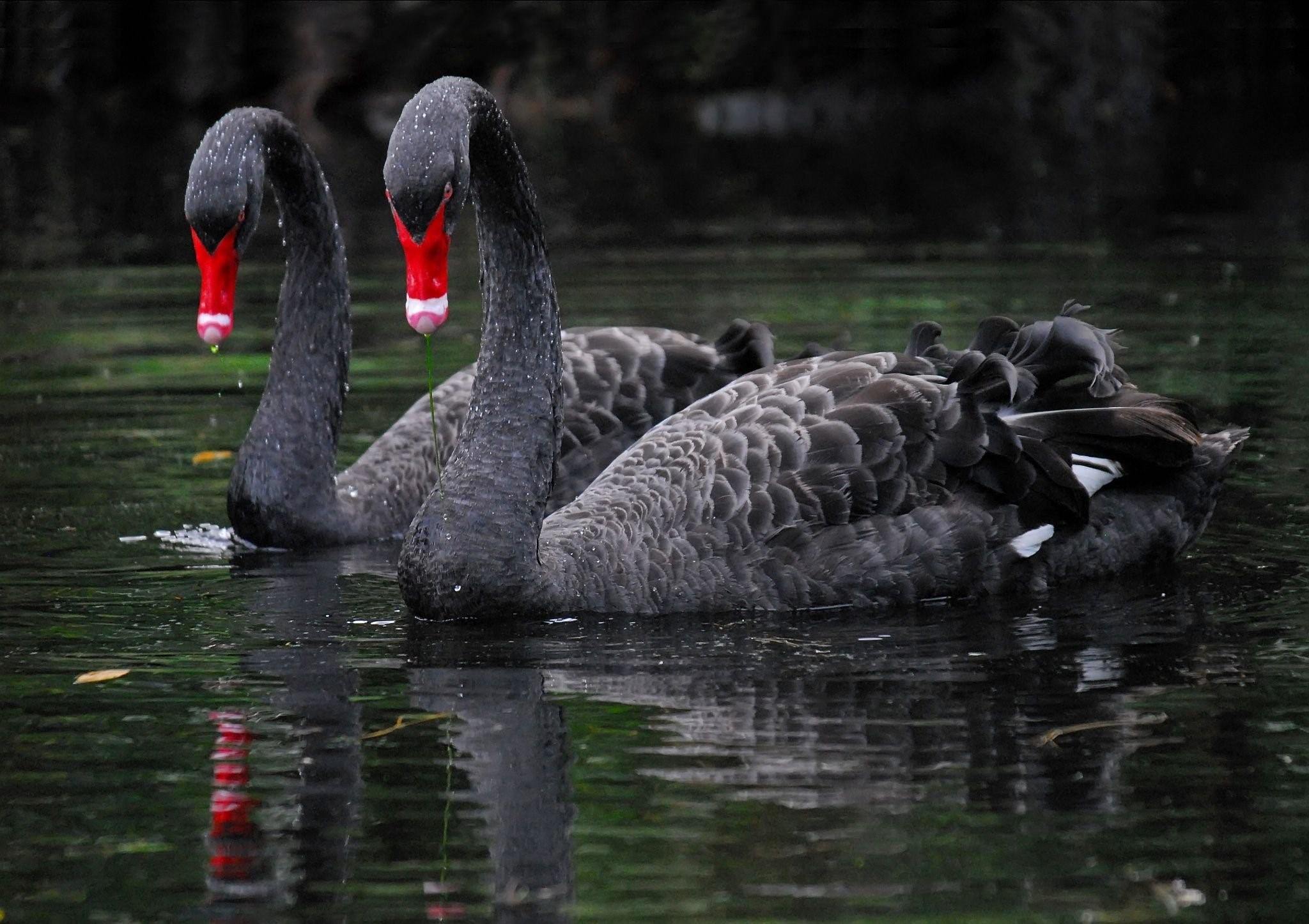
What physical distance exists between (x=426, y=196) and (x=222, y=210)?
1509 mm

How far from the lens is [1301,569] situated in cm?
632

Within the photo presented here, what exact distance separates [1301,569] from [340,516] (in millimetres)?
3301

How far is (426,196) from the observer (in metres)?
5.30

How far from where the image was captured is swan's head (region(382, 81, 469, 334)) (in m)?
5.25

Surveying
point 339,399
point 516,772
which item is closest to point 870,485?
point 516,772

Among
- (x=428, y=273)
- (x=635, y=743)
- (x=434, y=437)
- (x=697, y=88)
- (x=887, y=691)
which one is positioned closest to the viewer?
(x=635, y=743)

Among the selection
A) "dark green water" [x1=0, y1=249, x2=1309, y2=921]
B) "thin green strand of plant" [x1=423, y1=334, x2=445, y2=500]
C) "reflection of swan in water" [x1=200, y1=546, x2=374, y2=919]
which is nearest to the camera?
"dark green water" [x1=0, y1=249, x2=1309, y2=921]

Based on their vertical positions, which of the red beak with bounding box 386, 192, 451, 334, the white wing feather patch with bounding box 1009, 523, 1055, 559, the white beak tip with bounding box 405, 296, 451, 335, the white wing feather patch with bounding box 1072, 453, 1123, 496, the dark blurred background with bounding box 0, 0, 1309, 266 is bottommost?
the white wing feather patch with bounding box 1009, 523, 1055, 559

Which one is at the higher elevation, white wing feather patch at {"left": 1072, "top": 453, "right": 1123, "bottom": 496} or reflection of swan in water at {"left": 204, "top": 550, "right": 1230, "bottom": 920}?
white wing feather patch at {"left": 1072, "top": 453, "right": 1123, "bottom": 496}

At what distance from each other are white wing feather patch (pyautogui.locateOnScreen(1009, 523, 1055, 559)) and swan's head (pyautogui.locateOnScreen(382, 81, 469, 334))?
199 centimetres

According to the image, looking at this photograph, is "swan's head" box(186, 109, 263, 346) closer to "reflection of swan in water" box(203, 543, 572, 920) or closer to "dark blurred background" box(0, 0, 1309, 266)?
"reflection of swan in water" box(203, 543, 572, 920)

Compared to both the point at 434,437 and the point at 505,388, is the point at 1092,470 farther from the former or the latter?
the point at 434,437

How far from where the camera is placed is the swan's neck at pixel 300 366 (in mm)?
7359

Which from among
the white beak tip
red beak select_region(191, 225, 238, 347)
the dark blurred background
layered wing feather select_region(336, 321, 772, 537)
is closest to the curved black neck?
red beak select_region(191, 225, 238, 347)
